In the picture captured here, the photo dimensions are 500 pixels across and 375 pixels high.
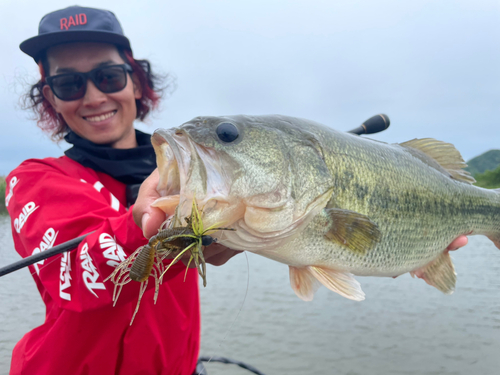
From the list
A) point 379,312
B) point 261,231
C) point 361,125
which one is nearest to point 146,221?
point 261,231

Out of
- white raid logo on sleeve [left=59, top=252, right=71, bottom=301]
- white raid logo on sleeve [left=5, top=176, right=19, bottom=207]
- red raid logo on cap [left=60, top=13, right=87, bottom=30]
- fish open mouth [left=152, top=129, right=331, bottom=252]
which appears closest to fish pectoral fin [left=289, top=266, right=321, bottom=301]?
fish open mouth [left=152, top=129, right=331, bottom=252]

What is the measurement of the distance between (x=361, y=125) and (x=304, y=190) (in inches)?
58.5

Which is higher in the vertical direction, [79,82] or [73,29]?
[73,29]

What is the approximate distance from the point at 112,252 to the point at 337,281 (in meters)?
0.92

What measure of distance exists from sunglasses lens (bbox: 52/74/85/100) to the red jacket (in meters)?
0.39

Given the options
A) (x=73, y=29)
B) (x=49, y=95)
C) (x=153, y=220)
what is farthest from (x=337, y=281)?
(x=49, y=95)

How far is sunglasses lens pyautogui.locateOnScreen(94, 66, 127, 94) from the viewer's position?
7.23 feet

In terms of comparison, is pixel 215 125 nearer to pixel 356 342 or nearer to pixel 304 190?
pixel 304 190

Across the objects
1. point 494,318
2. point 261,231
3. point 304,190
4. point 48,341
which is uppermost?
point 304,190

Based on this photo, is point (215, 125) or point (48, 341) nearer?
point (215, 125)

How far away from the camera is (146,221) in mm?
1109

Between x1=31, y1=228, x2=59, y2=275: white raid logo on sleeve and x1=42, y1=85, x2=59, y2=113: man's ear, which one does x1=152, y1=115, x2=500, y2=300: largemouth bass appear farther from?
x1=42, y1=85, x2=59, y2=113: man's ear

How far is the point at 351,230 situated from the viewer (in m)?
1.42

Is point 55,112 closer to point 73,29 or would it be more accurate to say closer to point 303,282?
point 73,29
